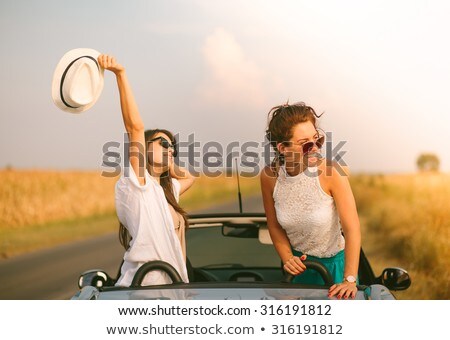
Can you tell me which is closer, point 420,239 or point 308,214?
point 308,214

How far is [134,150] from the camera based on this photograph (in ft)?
14.5

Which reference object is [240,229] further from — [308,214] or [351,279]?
[351,279]

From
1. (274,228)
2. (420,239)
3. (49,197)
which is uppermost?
(274,228)

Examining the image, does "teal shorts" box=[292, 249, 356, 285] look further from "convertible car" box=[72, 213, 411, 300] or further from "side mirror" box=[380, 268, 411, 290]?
"side mirror" box=[380, 268, 411, 290]

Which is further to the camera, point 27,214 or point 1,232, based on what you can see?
point 27,214

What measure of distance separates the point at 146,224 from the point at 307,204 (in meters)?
0.80

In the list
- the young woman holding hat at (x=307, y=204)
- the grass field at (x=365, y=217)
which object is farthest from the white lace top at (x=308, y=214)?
the grass field at (x=365, y=217)

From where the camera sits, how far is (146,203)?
439cm

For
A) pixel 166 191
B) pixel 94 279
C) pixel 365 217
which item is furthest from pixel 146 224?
pixel 365 217

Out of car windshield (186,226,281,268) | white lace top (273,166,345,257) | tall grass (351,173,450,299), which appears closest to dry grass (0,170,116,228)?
tall grass (351,173,450,299)

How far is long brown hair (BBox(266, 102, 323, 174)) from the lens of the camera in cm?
433

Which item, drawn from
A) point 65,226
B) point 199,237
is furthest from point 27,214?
point 199,237
